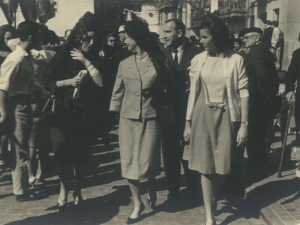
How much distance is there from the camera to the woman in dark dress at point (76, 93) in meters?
4.80

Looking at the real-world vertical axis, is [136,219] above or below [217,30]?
below

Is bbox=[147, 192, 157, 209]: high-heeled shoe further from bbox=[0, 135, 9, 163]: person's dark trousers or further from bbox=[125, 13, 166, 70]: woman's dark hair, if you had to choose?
bbox=[0, 135, 9, 163]: person's dark trousers

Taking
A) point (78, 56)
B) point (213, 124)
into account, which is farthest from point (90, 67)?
point (213, 124)

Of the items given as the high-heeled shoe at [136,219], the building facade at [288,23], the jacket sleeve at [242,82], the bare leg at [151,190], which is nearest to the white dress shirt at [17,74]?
the bare leg at [151,190]

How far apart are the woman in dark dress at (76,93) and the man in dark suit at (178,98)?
85cm

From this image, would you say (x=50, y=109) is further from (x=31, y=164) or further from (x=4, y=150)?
(x=4, y=150)

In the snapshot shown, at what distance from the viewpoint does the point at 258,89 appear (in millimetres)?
6523

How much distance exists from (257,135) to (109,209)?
2670mm

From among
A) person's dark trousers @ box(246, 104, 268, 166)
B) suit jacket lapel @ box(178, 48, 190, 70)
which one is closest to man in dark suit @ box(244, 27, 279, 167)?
person's dark trousers @ box(246, 104, 268, 166)

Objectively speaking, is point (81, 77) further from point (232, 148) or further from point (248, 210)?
point (248, 210)

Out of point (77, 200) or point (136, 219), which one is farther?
point (77, 200)

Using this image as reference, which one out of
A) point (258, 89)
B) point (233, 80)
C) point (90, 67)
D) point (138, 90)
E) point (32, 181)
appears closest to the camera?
point (233, 80)

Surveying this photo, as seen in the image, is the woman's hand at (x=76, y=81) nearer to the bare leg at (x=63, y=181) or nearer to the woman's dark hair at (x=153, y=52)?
the woman's dark hair at (x=153, y=52)

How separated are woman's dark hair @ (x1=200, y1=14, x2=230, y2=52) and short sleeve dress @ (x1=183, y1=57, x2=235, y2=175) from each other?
0.15m
